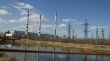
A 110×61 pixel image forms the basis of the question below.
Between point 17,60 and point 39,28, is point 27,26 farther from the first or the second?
point 17,60

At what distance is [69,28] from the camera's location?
139 meters

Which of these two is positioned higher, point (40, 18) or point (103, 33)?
point (40, 18)

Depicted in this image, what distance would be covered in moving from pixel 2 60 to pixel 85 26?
8958cm

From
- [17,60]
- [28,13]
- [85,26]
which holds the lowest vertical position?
[17,60]

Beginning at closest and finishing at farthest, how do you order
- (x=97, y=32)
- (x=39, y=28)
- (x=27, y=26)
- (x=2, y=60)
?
(x=2, y=60) → (x=97, y=32) → (x=27, y=26) → (x=39, y=28)

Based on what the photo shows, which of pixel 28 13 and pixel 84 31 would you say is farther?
pixel 28 13

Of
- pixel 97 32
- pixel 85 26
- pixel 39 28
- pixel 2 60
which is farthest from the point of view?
pixel 39 28

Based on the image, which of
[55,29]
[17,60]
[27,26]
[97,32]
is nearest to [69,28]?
[55,29]

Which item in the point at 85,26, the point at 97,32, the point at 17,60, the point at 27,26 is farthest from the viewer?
the point at 27,26

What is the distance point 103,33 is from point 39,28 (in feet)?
207

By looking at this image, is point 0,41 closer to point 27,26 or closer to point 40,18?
point 27,26

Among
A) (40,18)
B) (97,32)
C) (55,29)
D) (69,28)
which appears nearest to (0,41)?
(55,29)

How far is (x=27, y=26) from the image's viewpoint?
561 feet

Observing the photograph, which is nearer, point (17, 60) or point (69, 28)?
point (17, 60)
